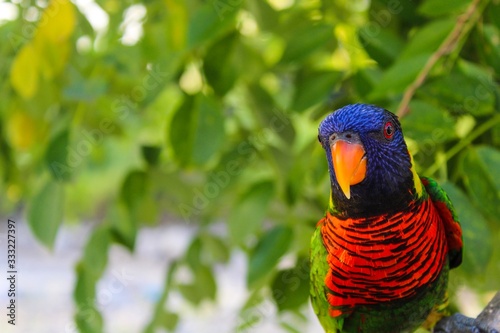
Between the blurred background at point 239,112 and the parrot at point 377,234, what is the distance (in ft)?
0.29

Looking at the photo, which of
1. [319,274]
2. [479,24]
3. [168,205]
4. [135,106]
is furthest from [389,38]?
[168,205]

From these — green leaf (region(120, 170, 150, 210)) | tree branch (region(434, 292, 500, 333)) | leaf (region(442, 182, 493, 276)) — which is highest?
green leaf (region(120, 170, 150, 210))

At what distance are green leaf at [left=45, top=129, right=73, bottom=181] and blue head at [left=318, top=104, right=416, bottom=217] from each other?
0.62 meters

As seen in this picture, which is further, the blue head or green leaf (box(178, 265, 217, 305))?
green leaf (box(178, 265, 217, 305))

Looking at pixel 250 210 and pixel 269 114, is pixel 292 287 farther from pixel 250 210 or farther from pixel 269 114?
pixel 269 114

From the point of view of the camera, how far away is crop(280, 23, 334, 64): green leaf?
3.11 ft

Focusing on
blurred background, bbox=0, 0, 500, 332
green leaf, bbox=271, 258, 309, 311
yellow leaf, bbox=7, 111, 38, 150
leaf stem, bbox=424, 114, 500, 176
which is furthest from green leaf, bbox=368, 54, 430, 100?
yellow leaf, bbox=7, 111, 38, 150

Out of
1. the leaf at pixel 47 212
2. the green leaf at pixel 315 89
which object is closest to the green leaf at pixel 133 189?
the leaf at pixel 47 212

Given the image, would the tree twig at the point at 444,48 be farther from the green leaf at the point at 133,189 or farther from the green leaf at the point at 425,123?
the green leaf at the point at 133,189

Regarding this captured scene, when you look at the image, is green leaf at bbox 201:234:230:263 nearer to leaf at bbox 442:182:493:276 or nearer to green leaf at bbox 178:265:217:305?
green leaf at bbox 178:265:217:305

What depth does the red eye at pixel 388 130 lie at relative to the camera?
0.52m

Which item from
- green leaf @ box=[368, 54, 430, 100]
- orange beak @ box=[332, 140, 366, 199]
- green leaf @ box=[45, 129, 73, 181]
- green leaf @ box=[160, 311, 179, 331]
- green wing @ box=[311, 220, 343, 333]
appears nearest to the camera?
orange beak @ box=[332, 140, 366, 199]

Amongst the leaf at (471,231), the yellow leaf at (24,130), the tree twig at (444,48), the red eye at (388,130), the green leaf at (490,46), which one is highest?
the yellow leaf at (24,130)

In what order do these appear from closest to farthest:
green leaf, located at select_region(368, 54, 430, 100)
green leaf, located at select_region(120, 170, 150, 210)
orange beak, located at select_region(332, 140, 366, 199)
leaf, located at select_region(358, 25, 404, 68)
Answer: orange beak, located at select_region(332, 140, 366, 199)
green leaf, located at select_region(368, 54, 430, 100)
leaf, located at select_region(358, 25, 404, 68)
green leaf, located at select_region(120, 170, 150, 210)
